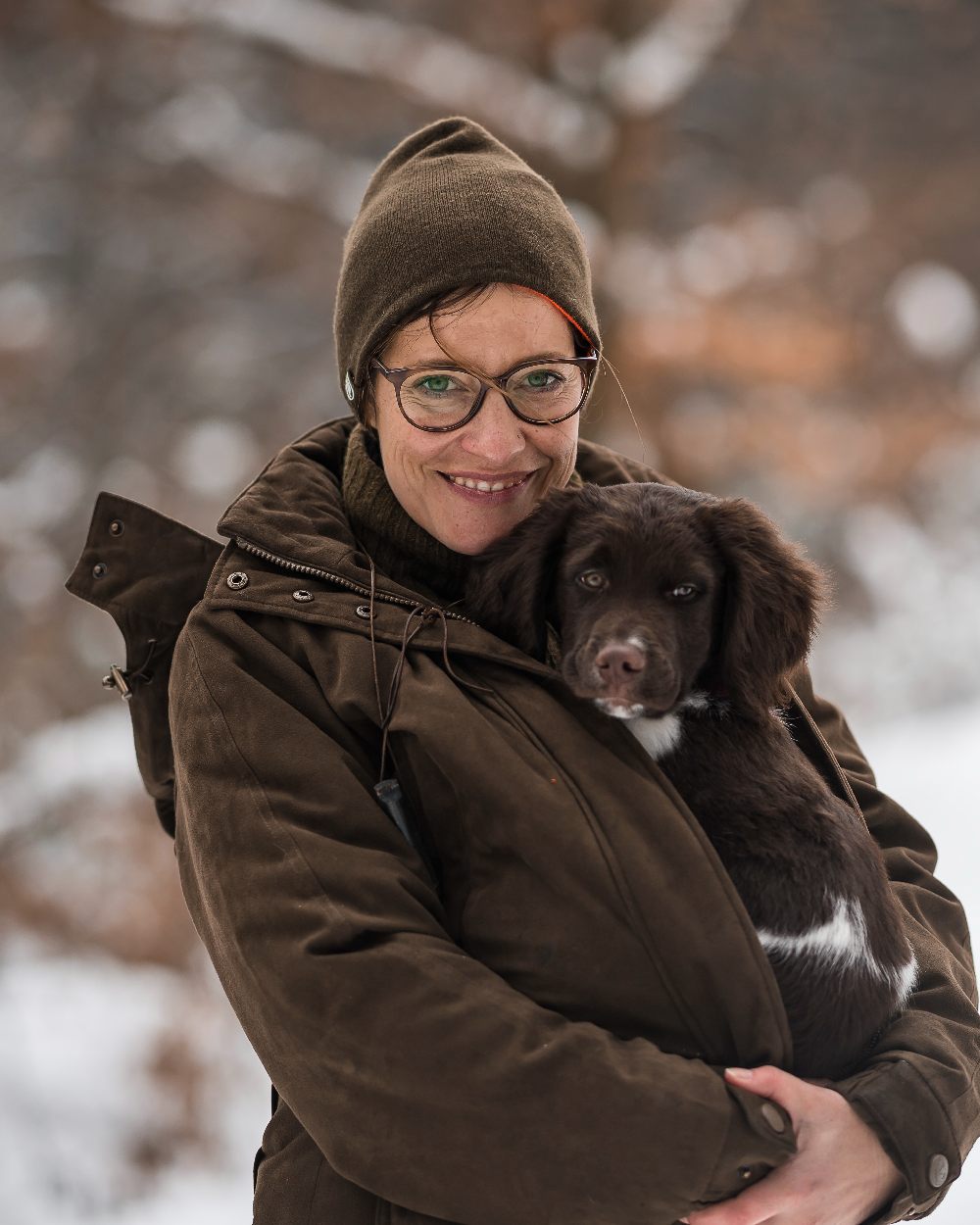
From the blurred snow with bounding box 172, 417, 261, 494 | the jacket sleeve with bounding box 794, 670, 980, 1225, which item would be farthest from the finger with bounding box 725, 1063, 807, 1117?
the blurred snow with bounding box 172, 417, 261, 494

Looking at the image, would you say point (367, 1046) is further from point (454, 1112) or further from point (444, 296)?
point (444, 296)

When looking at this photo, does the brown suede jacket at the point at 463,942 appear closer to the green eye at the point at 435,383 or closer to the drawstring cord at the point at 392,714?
the drawstring cord at the point at 392,714

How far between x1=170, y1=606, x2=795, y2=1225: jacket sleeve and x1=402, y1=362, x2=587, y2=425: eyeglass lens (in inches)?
20.9

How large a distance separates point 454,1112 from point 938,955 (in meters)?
0.80

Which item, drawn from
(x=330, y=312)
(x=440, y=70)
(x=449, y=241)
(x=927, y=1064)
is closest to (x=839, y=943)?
(x=927, y=1064)

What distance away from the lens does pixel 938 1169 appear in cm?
142

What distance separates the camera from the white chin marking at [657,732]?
5.09 feet

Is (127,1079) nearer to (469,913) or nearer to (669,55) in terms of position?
(469,913)

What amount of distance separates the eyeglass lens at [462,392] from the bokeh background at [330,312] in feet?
9.68

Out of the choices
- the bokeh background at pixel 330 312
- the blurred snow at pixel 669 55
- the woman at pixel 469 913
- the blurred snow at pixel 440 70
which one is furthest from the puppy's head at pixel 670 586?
the blurred snow at pixel 669 55

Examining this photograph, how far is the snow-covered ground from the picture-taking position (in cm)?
363

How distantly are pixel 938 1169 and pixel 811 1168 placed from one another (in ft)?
0.68

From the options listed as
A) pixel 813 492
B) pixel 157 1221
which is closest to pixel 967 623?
pixel 813 492

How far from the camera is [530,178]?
1.78 meters
